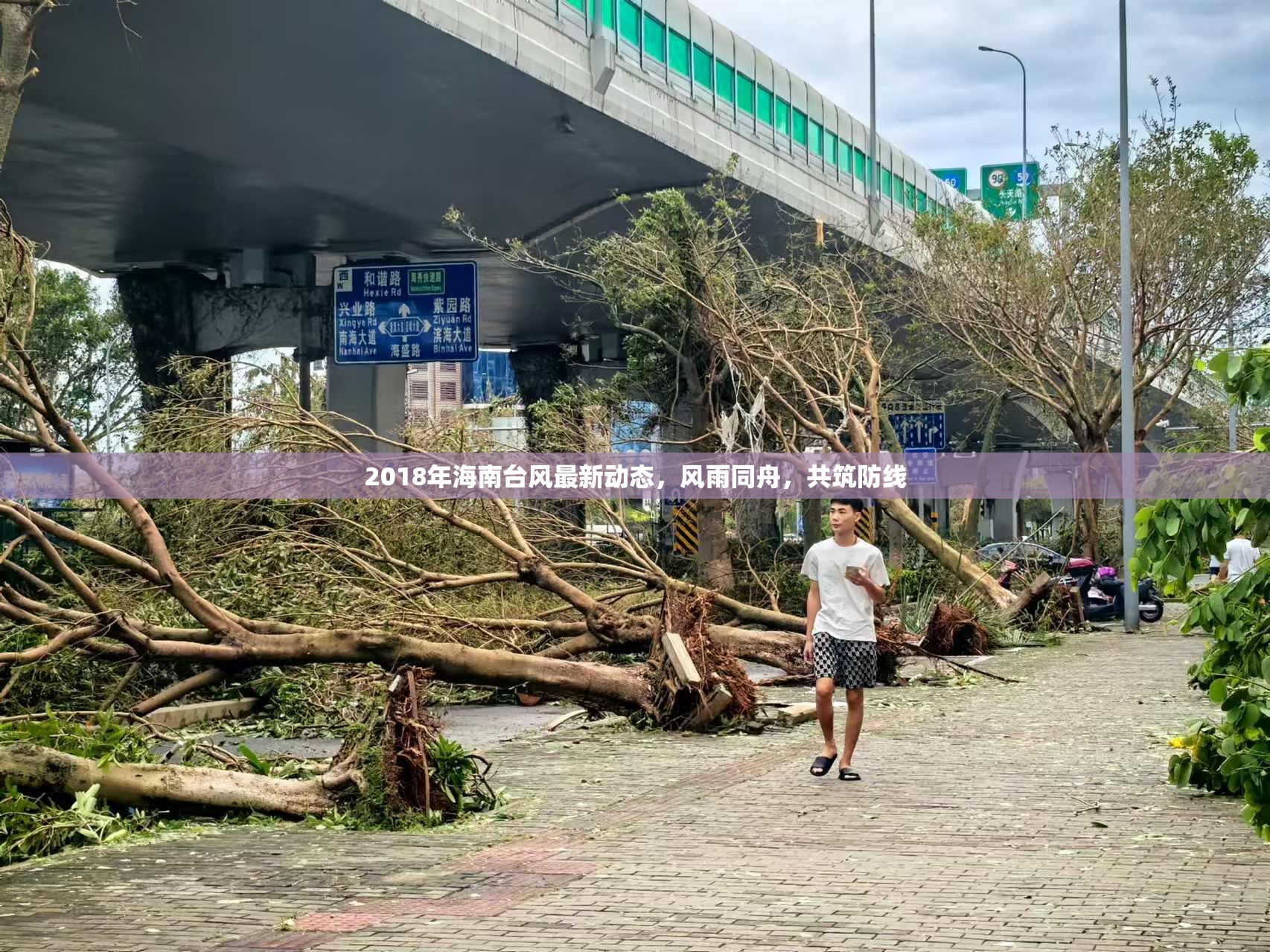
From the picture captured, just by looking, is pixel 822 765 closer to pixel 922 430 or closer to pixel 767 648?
pixel 767 648

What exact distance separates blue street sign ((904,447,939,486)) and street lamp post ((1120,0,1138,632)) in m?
5.29

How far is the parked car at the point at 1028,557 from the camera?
23.4m

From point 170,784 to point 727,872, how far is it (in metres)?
2.88

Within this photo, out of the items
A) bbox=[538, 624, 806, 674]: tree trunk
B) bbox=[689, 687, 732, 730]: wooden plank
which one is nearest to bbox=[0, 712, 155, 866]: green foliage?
bbox=[689, 687, 732, 730]: wooden plank

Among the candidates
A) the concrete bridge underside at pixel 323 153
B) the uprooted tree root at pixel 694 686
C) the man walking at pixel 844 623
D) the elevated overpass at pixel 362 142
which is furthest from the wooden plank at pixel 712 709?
the elevated overpass at pixel 362 142

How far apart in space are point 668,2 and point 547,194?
14.5 feet

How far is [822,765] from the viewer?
897 centimetres

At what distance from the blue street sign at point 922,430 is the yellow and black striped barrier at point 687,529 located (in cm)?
684

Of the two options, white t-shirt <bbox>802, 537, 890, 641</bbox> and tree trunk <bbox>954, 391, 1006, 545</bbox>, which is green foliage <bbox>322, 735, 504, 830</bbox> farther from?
tree trunk <bbox>954, 391, 1006, 545</bbox>

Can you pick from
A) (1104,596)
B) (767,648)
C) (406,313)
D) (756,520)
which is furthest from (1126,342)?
(767,648)


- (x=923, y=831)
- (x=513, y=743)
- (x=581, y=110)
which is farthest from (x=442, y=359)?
(x=923, y=831)

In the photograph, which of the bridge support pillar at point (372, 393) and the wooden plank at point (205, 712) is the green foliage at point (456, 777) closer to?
the wooden plank at point (205, 712)

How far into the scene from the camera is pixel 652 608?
1409cm

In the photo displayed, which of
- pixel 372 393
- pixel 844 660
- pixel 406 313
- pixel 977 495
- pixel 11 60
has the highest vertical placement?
pixel 406 313
